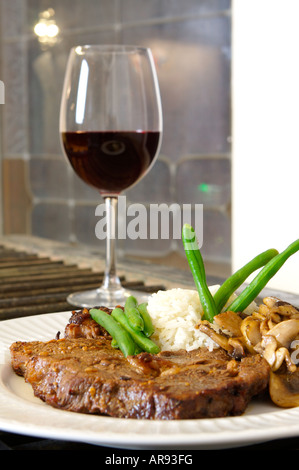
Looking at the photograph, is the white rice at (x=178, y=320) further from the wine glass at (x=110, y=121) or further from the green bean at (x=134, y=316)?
the wine glass at (x=110, y=121)

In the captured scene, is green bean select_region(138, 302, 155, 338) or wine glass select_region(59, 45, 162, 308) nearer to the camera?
green bean select_region(138, 302, 155, 338)

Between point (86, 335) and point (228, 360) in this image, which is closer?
point (228, 360)

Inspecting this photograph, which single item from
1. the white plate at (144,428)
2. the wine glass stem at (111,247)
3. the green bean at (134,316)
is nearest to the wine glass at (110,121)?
the wine glass stem at (111,247)

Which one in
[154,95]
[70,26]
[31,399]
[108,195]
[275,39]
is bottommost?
[31,399]

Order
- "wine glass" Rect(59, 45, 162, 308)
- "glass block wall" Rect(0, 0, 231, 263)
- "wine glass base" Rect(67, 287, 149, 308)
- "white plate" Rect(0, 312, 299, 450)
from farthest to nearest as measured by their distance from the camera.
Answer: "glass block wall" Rect(0, 0, 231, 263)
"wine glass" Rect(59, 45, 162, 308)
"wine glass base" Rect(67, 287, 149, 308)
"white plate" Rect(0, 312, 299, 450)

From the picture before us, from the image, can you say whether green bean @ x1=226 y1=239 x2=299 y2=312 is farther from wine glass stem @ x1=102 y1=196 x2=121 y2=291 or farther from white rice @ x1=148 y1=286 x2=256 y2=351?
wine glass stem @ x1=102 y1=196 x2=121 y2=291

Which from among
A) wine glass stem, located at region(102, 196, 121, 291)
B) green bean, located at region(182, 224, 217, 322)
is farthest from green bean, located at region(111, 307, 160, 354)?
wine glass stem, located at region(102, 196, 121, 291)

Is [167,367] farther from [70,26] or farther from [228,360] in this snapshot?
[70,26]

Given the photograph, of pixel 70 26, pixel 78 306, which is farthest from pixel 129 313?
pixel 70 26
